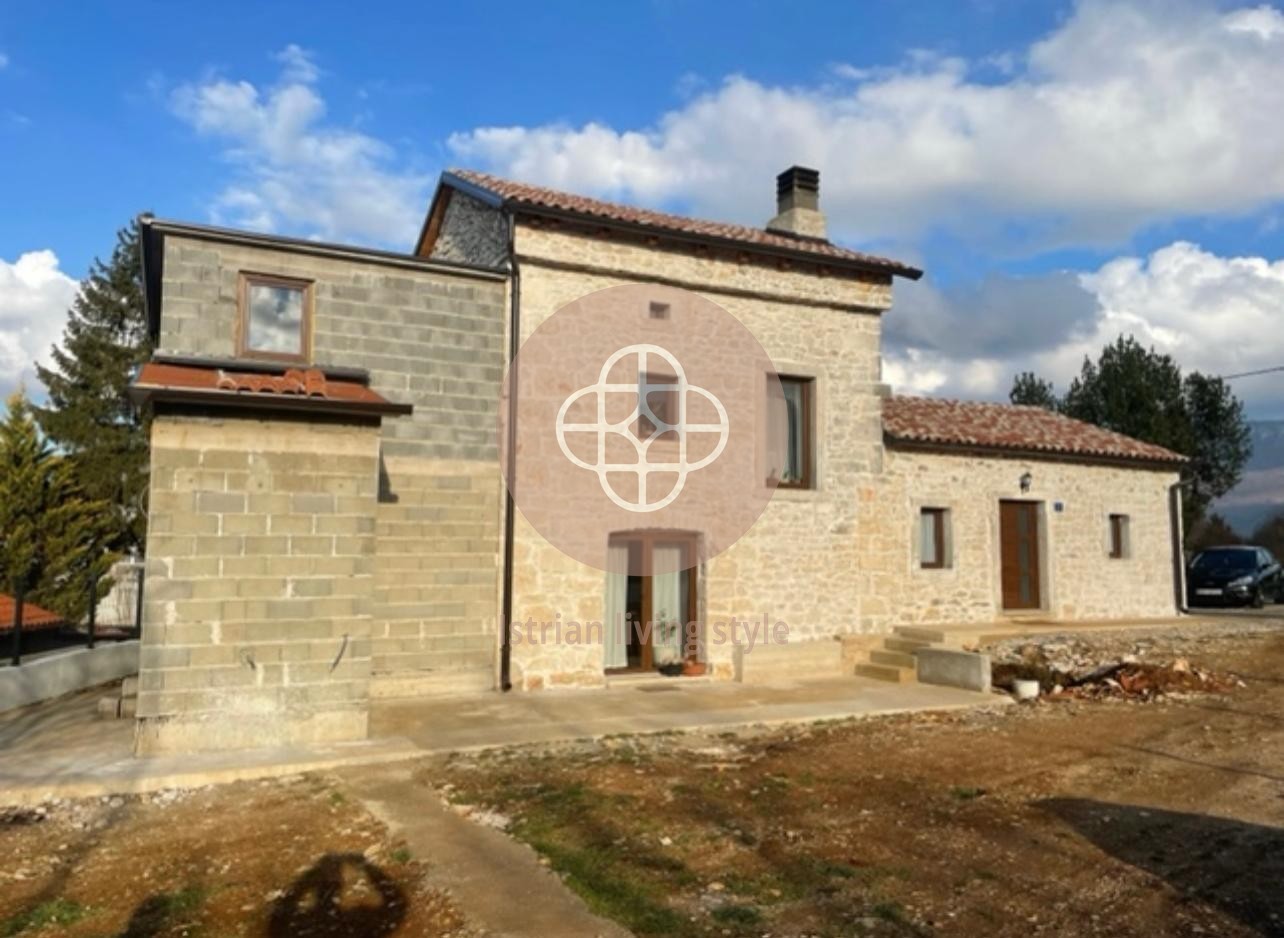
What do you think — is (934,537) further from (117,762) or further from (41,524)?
(41,524)

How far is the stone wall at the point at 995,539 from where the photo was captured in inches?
524

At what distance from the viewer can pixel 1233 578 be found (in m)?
20.4

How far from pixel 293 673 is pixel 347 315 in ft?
14.2

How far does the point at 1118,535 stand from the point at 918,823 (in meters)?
12.6

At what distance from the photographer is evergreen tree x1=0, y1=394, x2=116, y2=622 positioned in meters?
20.8

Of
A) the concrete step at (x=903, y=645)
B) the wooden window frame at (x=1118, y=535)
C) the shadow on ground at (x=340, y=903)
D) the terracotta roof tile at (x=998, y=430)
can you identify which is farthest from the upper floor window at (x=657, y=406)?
the wooden window frame at (x=1118, y=535)

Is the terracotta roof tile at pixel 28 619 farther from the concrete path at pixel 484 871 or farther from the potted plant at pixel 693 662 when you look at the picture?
the potted plant at pixel 693 662

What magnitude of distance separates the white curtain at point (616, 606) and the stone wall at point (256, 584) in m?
4.07

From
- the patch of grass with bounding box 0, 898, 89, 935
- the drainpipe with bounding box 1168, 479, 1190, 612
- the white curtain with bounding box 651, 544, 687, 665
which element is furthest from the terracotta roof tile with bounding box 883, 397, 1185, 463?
the patch of grass with bounding box 0, 898, 89, 935

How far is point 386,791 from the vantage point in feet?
21.1

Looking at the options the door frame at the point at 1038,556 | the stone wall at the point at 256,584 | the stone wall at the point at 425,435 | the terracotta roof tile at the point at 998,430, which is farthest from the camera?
the door frame at the point at 1038,556

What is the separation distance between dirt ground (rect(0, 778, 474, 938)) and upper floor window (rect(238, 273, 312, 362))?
502 cm

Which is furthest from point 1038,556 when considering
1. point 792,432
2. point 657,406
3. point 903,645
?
point 657,406

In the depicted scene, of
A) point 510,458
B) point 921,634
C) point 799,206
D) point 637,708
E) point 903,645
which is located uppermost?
point 799,206
